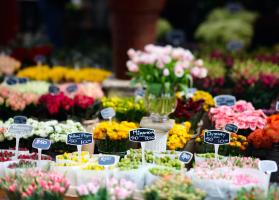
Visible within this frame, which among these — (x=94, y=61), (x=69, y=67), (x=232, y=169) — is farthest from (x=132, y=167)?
(x=94, y=61)

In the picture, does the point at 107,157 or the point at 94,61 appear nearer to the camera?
the point at 107,157

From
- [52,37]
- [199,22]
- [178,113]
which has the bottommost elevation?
[178,113]

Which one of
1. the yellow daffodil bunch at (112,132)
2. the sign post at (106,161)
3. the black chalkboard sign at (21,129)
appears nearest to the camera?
the sign post at (106,161)

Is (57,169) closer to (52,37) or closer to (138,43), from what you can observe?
(138,43)

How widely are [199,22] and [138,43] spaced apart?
4645mm

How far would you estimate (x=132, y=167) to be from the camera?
2371mm

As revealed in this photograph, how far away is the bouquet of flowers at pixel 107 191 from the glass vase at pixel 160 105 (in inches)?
32.1

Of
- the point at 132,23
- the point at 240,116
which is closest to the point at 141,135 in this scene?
the point at 240,116

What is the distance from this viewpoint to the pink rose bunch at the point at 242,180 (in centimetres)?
216

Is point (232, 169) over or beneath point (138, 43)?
beneath

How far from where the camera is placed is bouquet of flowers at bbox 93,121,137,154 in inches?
108

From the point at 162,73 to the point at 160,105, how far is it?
0.27 m

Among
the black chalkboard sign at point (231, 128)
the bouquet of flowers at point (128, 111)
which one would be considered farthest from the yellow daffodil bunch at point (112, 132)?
the black chalkboard sign at point (231, 128)

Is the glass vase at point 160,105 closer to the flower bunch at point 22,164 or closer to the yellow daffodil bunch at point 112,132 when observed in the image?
the yellow daffodil bunch at point 112,132
